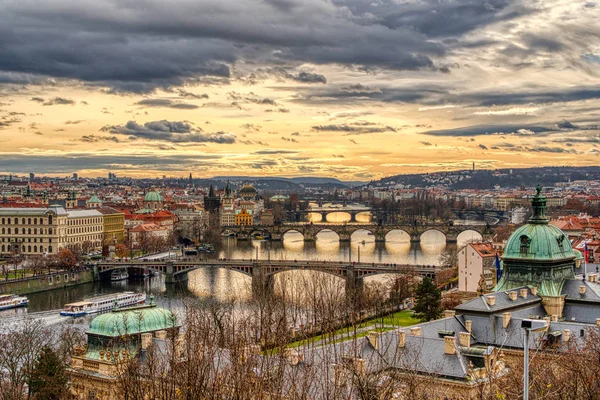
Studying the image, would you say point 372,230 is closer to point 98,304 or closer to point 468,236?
point 468,236

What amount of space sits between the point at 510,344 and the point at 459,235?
10384 centimetres

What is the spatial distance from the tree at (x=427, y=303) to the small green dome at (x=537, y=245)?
10949mm

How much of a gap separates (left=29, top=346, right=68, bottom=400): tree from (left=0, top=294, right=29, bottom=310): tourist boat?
33.9 metres

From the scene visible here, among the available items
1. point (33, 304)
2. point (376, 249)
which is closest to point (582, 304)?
point (33, 304)

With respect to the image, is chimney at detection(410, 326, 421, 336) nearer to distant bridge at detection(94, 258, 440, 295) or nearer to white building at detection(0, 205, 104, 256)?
distant bridge at detection(94, 258, 440, 295)

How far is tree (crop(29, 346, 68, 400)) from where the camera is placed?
2580cm

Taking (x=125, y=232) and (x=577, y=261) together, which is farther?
(x=125, y=232)

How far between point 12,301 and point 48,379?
37.0 m

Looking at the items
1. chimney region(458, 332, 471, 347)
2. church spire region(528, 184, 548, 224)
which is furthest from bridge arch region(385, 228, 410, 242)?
chimney region(458, 332, 471, 347)

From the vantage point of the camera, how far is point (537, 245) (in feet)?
117

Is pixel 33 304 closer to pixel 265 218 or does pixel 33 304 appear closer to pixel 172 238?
pixel 172 238

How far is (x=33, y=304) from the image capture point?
63.5 m

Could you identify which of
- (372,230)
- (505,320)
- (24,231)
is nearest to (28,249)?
(24,231)

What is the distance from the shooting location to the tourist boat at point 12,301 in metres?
60.4
